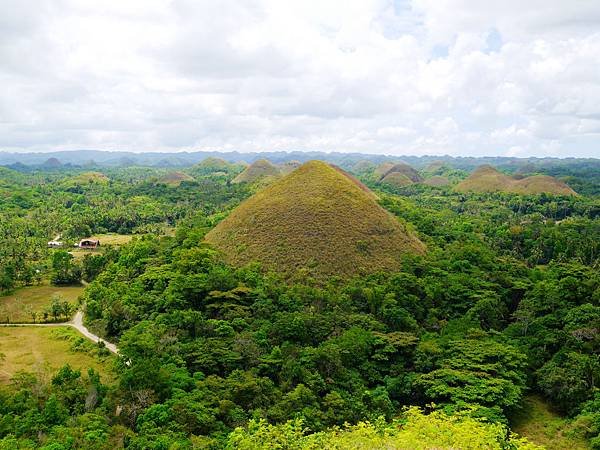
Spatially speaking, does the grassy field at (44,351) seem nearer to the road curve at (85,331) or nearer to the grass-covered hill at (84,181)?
the road curve at (85,331)

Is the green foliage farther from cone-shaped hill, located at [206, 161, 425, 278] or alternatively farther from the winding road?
cone-shaped hill, located at [206, 161, 425, 278]

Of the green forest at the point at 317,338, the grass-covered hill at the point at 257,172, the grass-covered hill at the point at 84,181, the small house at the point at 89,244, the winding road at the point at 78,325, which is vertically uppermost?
the grass-covered hill at the point at 257,172

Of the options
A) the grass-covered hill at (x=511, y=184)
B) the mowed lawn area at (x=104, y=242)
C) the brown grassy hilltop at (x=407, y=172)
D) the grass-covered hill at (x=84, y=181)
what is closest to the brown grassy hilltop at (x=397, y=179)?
the brown grassy hilltop at (x=407, y=172)

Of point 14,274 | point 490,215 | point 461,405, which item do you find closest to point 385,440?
point 461,405

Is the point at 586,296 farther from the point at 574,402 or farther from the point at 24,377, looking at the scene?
the point at 24,377

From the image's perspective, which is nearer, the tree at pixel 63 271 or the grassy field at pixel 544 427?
the grassy field at pixel 544 427

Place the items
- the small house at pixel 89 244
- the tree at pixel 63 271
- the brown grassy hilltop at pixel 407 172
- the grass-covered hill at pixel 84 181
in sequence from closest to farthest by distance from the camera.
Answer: the tree at pixel 63 271
the small house at pixel 89 244
the grass-covered hill at pixel 84 181
the brown grassy hilltop at pixel 407 172

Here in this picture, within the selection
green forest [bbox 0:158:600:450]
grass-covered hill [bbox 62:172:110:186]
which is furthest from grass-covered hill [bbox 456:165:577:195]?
grass-covered hill [bbox 62:172:110:186]
